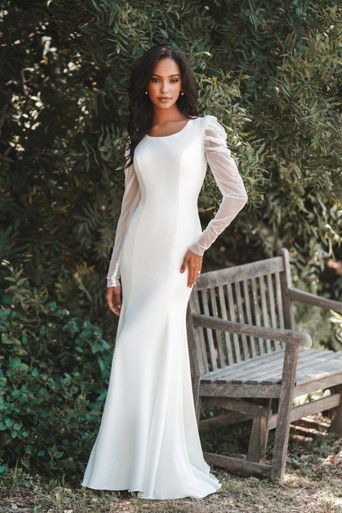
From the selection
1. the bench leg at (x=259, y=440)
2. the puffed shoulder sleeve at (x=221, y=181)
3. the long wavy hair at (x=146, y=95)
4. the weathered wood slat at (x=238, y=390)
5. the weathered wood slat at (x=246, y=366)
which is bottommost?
the bench leg at (x=259, y=440)

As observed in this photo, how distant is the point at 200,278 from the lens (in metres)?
5.10

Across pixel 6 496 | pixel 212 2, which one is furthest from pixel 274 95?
pixel 6 496

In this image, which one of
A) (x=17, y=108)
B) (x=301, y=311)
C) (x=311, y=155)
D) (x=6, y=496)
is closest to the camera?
(x=6, y=496)

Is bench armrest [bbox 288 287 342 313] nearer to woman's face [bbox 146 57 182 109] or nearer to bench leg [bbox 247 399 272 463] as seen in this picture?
bench leg [bbox 247 399 272 463]

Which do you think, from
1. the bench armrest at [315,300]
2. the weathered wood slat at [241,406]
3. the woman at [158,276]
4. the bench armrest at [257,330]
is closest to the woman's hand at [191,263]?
the woman at [158,276]

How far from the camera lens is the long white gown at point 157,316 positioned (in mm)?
4184

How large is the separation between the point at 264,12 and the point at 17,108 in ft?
6.63

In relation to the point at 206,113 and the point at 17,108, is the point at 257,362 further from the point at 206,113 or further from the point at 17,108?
the point at 17,108

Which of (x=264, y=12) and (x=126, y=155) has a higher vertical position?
(x=264, y=12)

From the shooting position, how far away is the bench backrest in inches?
201

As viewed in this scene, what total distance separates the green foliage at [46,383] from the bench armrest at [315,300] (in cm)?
126

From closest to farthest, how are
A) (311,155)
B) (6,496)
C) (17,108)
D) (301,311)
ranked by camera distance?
(6,496)
(311,155)
(17,108)
(301,311)

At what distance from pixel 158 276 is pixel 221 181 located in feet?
1.77

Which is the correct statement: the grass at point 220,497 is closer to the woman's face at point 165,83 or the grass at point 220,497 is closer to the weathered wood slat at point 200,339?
the weathered wood slat at point 200,339
